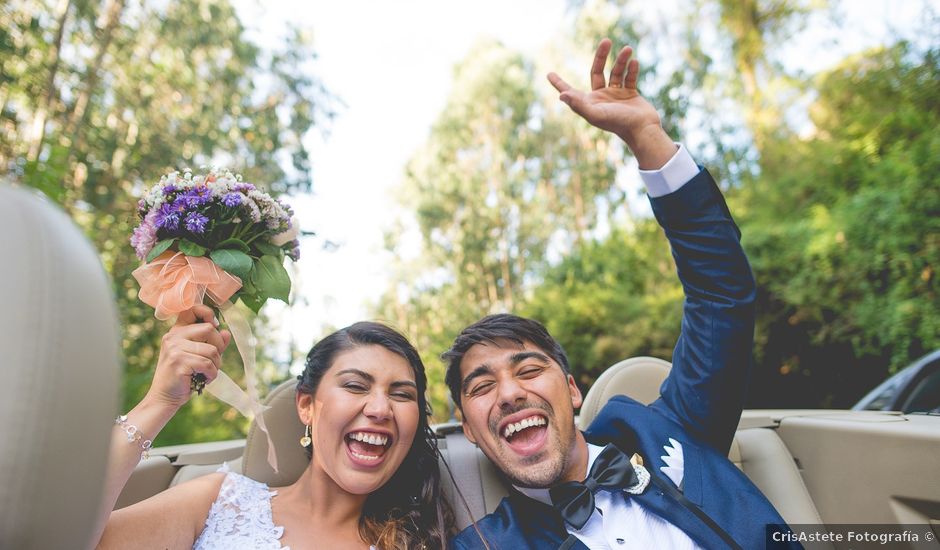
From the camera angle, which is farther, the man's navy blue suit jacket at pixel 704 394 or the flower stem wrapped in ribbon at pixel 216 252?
the man's navy blue suit jacket at pixel 704 394

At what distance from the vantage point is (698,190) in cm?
195

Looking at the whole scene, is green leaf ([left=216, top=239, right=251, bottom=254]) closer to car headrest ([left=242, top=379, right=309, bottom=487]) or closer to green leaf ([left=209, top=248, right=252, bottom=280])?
green leaf ([left=209, top=248, right=252, bottom=280])

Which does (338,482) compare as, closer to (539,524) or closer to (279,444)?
(279,444)

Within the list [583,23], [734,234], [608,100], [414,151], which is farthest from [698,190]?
[414,151]

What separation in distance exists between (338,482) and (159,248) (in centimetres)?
89

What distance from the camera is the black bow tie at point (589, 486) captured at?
6.35 ft

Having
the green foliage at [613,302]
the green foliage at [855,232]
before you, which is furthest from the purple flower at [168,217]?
the green foliage at [613,302]

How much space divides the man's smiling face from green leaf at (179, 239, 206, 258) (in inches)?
38.1

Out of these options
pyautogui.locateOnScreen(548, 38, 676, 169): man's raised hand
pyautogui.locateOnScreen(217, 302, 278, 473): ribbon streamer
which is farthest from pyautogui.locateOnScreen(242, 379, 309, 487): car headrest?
pyautogui.locateOnScreen(548, 38, 676, 169): man's raised hand

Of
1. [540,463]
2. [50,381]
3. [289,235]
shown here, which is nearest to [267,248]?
[289,235]

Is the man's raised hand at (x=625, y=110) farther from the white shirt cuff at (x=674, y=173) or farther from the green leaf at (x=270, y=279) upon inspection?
the green leaf at (x=270, y=279)

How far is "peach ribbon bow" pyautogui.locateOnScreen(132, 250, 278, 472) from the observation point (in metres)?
1.68

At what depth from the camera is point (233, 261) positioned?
1782mm

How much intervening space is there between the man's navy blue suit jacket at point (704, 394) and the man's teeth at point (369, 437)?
0.43m
